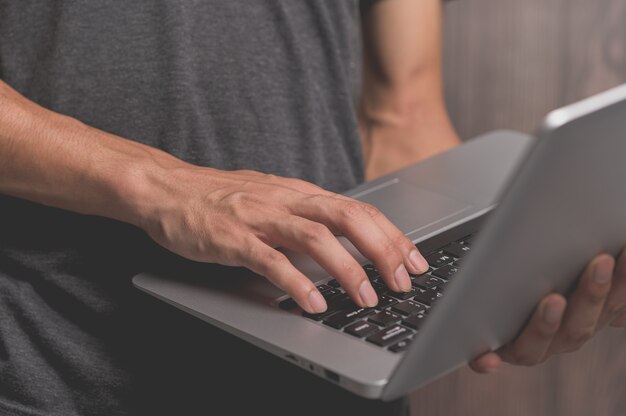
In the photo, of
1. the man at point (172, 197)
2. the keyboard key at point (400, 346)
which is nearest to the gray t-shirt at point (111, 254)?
the man at point (172, 197)

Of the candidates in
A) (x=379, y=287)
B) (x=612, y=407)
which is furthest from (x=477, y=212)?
(x=612, y=407)

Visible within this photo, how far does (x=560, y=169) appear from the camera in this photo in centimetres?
51

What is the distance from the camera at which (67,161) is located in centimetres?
76

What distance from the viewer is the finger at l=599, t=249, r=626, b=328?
677mm

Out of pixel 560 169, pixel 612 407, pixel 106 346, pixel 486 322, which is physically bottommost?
pixel 612 407

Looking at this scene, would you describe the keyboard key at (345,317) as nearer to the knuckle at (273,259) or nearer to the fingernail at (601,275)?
the knuckle at (273,259)

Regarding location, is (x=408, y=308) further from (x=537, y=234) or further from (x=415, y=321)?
(x=537, y=234)

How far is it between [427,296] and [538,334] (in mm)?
87

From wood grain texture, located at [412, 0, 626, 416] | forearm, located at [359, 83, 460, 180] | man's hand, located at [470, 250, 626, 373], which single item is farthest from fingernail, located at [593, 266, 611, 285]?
wood grain texture, located at [412, 0, 626, 416]

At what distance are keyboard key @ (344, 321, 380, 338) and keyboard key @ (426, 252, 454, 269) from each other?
12 cm

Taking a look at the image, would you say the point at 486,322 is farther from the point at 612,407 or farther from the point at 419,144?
the point at 612,407

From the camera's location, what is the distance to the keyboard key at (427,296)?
686 millimetres

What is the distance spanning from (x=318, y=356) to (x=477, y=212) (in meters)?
0.32

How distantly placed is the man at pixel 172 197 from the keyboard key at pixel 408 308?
2cm
